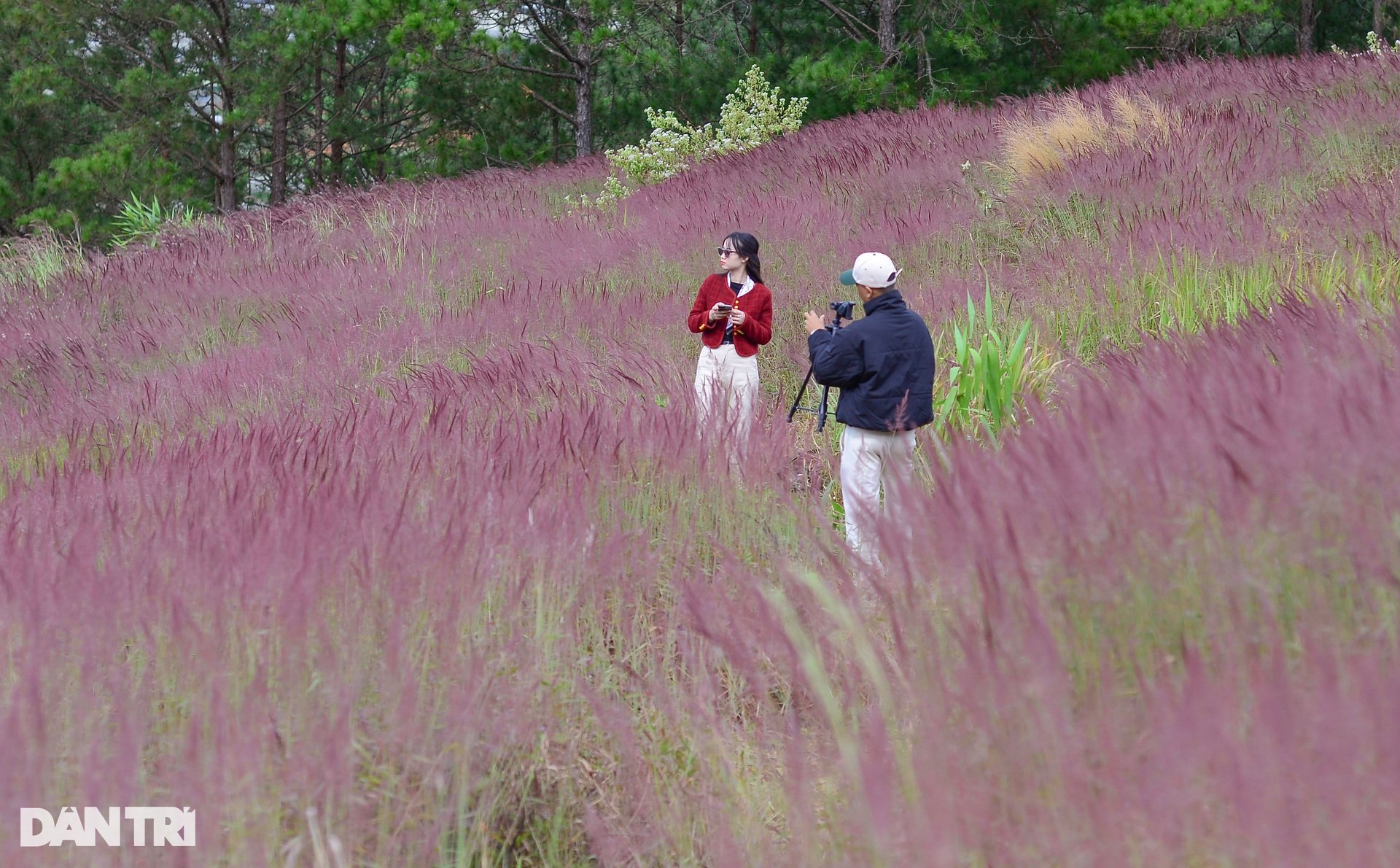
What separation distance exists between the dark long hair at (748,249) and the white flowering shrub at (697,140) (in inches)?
224

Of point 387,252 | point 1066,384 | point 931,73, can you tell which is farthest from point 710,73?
point 1066,384

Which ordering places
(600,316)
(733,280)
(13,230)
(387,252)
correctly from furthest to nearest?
(13,230) → (387,252) → (600,316) → (733,280)

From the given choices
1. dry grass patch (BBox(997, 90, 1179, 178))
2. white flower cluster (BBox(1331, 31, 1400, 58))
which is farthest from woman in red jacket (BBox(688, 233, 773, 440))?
white flower cluster (BBox(1331, 31, 1400, 58))

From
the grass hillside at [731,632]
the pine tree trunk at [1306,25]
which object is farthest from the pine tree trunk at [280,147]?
the pine tree trunk at [1306,25]

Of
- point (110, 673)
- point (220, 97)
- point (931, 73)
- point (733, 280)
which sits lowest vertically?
point (110, 673)

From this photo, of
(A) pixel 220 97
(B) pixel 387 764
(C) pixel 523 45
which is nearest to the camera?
(B) pixel 387 764

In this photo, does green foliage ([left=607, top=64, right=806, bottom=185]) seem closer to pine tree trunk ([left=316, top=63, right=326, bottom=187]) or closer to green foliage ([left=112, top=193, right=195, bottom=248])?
green foliage ([left=112, top=193, right=195, bottom=248])

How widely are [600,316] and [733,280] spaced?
57.7 inches

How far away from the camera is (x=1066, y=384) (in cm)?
365

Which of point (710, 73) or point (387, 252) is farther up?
point (710, 73)

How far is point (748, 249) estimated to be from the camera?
5.64 meters

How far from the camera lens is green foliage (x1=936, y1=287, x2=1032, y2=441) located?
471cm

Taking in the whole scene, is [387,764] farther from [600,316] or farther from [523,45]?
[523,45]

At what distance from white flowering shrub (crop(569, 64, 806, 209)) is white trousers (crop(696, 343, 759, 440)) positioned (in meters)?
5.99
